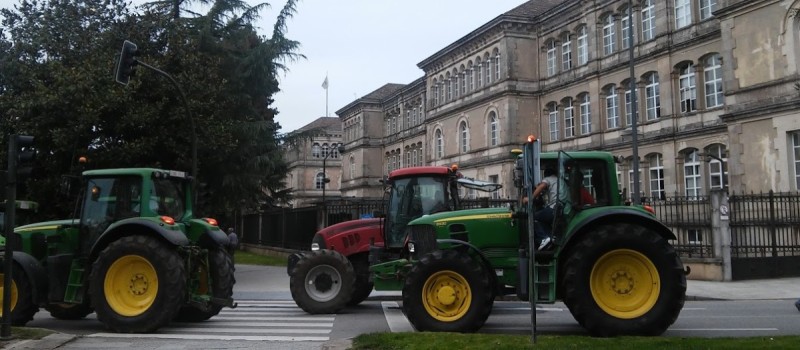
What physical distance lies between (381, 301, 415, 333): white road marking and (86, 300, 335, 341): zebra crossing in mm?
1016

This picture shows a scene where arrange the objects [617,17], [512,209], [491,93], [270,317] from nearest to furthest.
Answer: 1. [512,209]
2. [270,317]
3. [617,17]
4. [491,93]

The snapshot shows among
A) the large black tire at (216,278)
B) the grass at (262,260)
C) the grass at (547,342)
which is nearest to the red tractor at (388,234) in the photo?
the large black tire at (216,278)

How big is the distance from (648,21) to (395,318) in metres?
31.4

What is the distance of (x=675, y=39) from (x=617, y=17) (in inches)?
182

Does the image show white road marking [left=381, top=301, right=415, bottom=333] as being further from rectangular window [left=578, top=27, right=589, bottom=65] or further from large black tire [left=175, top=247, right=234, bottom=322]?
rectangular window [left=578, top=27, right=589, bottom=65]

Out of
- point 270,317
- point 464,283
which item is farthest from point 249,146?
point 464,283

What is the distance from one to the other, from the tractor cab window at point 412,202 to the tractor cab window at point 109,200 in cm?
463

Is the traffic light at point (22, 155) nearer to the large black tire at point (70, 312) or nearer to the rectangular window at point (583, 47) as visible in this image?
the large black tire at point (70, 312)

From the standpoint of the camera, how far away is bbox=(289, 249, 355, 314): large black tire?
1312 cm

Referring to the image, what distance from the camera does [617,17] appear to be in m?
39.8

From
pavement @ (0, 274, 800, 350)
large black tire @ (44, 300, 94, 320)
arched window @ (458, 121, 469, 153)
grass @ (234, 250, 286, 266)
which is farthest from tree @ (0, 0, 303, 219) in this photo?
arched window @ (458, 121, 469, 153)

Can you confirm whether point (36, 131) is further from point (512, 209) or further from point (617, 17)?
point (617, 17)

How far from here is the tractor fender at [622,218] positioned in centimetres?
952

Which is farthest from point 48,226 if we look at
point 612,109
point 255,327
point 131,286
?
point 612,109
